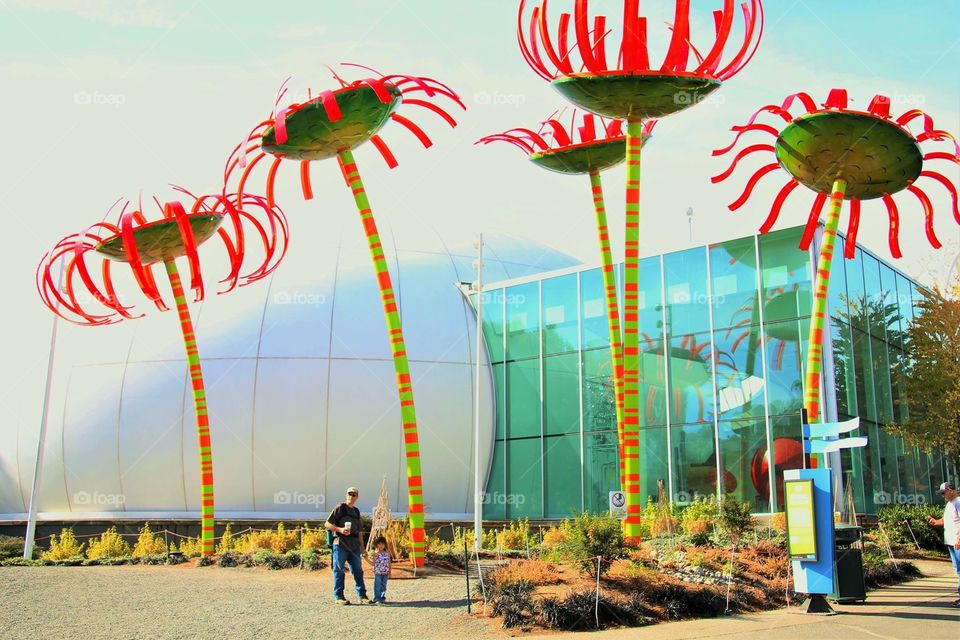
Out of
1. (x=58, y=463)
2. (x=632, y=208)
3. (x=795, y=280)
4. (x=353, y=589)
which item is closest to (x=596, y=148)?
(x=632, y=208)

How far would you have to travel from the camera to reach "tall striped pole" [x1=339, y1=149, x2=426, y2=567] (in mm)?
15898

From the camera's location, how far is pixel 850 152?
14.6m

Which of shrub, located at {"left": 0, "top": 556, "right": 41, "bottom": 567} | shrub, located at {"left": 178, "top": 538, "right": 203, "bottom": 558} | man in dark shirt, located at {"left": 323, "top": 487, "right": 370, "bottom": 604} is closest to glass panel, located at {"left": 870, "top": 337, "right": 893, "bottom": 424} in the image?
man in dark shirt, located at {"left": 323, "top": 487, "right": 370, "bottom": 604}

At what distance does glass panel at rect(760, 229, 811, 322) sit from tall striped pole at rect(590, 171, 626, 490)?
5.51m

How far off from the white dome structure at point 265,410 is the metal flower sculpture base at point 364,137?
10616 millimetres

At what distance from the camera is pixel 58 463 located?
27.2m

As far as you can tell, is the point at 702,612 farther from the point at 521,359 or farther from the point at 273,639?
the point at 521,359

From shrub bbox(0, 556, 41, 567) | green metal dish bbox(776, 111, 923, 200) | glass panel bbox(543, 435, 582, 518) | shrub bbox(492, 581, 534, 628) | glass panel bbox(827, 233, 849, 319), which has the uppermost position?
green metal dish bbox(776, 111, 923, 200)

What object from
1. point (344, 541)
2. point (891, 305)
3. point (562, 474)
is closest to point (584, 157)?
point (344, 541)

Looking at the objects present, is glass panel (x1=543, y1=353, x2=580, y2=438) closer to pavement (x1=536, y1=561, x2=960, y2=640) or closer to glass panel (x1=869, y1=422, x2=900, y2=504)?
glass panel (x1=869, y1=422, x2=900, y2=504)

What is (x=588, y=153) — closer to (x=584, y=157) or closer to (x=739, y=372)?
(x=584, y=157)

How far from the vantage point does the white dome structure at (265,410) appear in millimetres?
26359

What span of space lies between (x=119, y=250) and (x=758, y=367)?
14672 mm

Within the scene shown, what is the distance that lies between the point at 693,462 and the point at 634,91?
1098 cm
